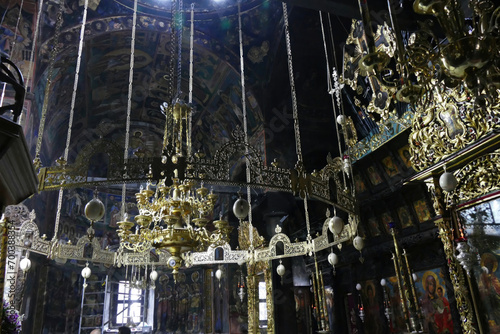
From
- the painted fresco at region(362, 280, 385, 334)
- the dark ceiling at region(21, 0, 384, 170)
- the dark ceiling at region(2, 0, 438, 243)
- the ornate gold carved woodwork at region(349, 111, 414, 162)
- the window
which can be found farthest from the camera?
the window

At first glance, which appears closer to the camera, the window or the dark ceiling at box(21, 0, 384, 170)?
the dark ceiling at box(21, 0, 384, 170)

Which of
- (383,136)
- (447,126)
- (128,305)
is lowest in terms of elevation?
(128,305)

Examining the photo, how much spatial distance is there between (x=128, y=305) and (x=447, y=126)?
1512 cm

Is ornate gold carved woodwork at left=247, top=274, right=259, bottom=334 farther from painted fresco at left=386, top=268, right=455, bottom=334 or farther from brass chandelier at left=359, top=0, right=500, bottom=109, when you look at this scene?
brass chandelier at left=359, top=0, right=500, bottom=109

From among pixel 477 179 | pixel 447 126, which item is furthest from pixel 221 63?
pixel 477 179

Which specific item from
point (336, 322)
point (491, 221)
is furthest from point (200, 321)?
point (491, 221)

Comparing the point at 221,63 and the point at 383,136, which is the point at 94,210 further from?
the point at 221,63

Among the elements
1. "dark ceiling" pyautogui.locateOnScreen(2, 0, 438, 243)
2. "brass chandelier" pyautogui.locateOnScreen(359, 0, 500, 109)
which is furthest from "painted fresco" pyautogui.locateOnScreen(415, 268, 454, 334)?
"brass chandelier" pyautogui.locateOnScreen(359, 0, 500, 109)

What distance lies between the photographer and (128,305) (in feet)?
52.4

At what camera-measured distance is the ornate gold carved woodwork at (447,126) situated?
14.1 ft

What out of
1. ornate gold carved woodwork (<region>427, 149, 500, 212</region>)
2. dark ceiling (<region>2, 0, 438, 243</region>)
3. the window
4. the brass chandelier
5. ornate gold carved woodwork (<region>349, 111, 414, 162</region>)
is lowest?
the window

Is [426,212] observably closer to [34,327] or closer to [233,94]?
[233,94]

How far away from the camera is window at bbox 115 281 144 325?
1580cm

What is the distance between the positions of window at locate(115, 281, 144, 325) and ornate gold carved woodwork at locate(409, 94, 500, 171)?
14.0 m
